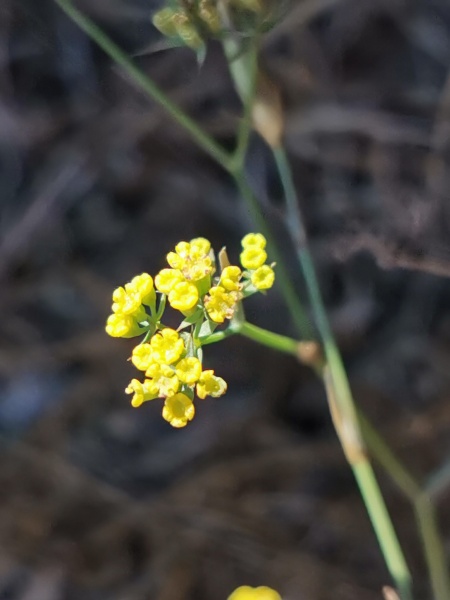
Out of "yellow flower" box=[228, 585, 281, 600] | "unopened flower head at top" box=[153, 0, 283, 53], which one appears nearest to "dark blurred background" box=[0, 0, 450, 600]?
"yellow flower" box=[228, 585, 281, 600]

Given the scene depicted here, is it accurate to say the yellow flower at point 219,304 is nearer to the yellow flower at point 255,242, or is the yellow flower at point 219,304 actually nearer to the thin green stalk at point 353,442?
the yellow flower at point 255,242

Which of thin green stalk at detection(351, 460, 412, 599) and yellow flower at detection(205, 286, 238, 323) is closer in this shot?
yellow flower at detection(205, 286, 238, 323)

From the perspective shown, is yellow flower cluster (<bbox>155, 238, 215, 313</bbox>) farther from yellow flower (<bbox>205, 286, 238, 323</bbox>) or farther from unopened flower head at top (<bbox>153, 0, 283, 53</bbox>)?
unopened flower head at top (<bbox>153, 0, 283, 53</bbox>)

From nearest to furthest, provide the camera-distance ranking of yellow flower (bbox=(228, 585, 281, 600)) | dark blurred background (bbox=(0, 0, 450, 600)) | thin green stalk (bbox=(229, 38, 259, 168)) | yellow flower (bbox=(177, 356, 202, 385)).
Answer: yellow flower (bbox=(177, 356, 202, 385)), thin green stalk (bbox=(229, 38, 259, 168)), yellow flower (bbox=(228, 585, 281, 600)), dark blurred background (bbox=(0, 0, 450, 600))

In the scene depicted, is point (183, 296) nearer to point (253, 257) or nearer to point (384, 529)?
point (253, 257)

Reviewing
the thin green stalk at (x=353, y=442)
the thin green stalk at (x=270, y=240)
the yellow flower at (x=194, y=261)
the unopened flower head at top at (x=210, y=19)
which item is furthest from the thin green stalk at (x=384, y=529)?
→ the unopened flower head at top at (x=210, y=19)

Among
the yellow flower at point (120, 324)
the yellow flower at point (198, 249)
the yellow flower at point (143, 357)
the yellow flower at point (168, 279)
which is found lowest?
the yellow flower at point (143, 357)

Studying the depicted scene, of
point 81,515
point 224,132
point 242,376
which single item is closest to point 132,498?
point 81,515

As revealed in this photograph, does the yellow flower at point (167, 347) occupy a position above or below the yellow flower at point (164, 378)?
above
